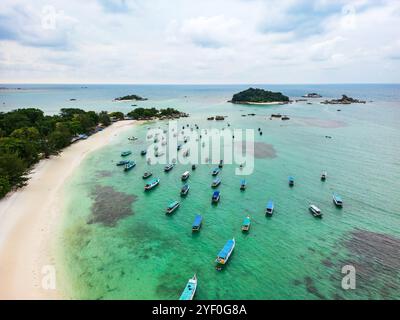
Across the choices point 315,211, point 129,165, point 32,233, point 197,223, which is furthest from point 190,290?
point 129,165

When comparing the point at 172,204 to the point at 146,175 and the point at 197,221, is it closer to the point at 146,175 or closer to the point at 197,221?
the point at 197,221

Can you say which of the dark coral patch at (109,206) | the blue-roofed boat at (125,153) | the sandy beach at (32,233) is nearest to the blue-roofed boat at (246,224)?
the dark coral patch at (109,206)

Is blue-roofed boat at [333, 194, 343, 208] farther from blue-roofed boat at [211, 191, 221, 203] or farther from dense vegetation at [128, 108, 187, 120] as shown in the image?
dense vegetation at [128, 108, 187, 120]

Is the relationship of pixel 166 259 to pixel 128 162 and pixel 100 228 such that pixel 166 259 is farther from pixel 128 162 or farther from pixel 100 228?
pixel 128 162

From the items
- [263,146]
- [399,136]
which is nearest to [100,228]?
[263,146]
